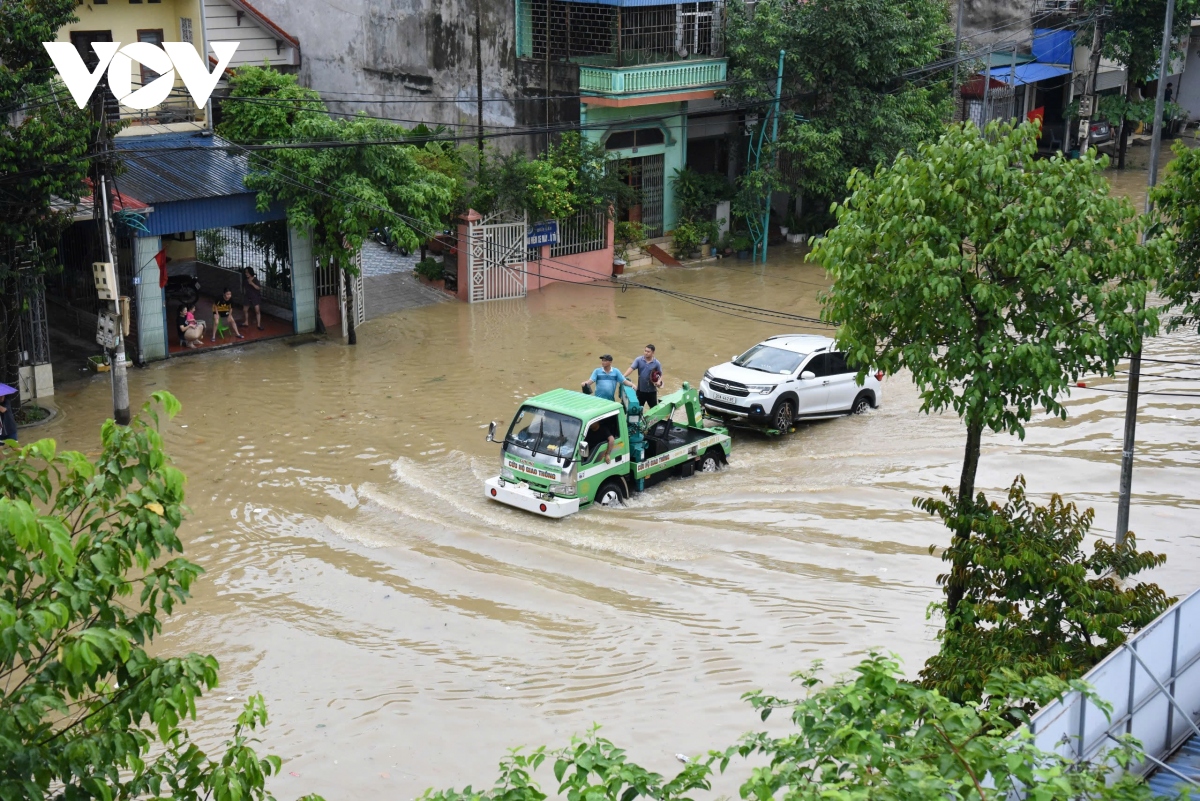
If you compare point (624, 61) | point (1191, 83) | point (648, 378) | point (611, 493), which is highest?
point (624, 61)

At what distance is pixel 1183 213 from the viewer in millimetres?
14922

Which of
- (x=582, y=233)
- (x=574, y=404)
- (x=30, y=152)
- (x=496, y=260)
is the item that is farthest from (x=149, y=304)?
(x=582, y=233)

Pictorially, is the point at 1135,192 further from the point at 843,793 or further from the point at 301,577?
the point at 843,793

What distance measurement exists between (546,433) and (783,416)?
5364 mm

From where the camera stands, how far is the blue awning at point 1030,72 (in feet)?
134

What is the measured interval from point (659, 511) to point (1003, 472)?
5364mm

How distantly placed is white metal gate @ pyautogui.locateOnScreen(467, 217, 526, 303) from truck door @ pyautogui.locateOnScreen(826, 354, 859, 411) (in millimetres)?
9528

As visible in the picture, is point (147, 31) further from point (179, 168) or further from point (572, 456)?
point (572, 456)

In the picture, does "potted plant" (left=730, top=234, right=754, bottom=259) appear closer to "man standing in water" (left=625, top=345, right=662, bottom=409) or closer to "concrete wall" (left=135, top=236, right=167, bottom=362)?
"man standing in water" (left=625, top=345, right=662, bottom=409)

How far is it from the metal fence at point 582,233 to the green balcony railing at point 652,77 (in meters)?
2.94

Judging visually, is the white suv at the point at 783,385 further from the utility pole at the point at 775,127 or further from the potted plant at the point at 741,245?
the potted plant at the point at 741,245

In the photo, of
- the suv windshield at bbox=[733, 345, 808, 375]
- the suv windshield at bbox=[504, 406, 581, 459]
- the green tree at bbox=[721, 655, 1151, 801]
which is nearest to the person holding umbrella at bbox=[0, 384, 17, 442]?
the suv windshield at bbox=[504, 406, 581, 459]

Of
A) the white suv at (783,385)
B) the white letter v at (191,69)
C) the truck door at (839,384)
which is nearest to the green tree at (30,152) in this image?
the white letter v at (191,69)

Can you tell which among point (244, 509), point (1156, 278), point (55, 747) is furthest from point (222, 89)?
point (55, 747)
